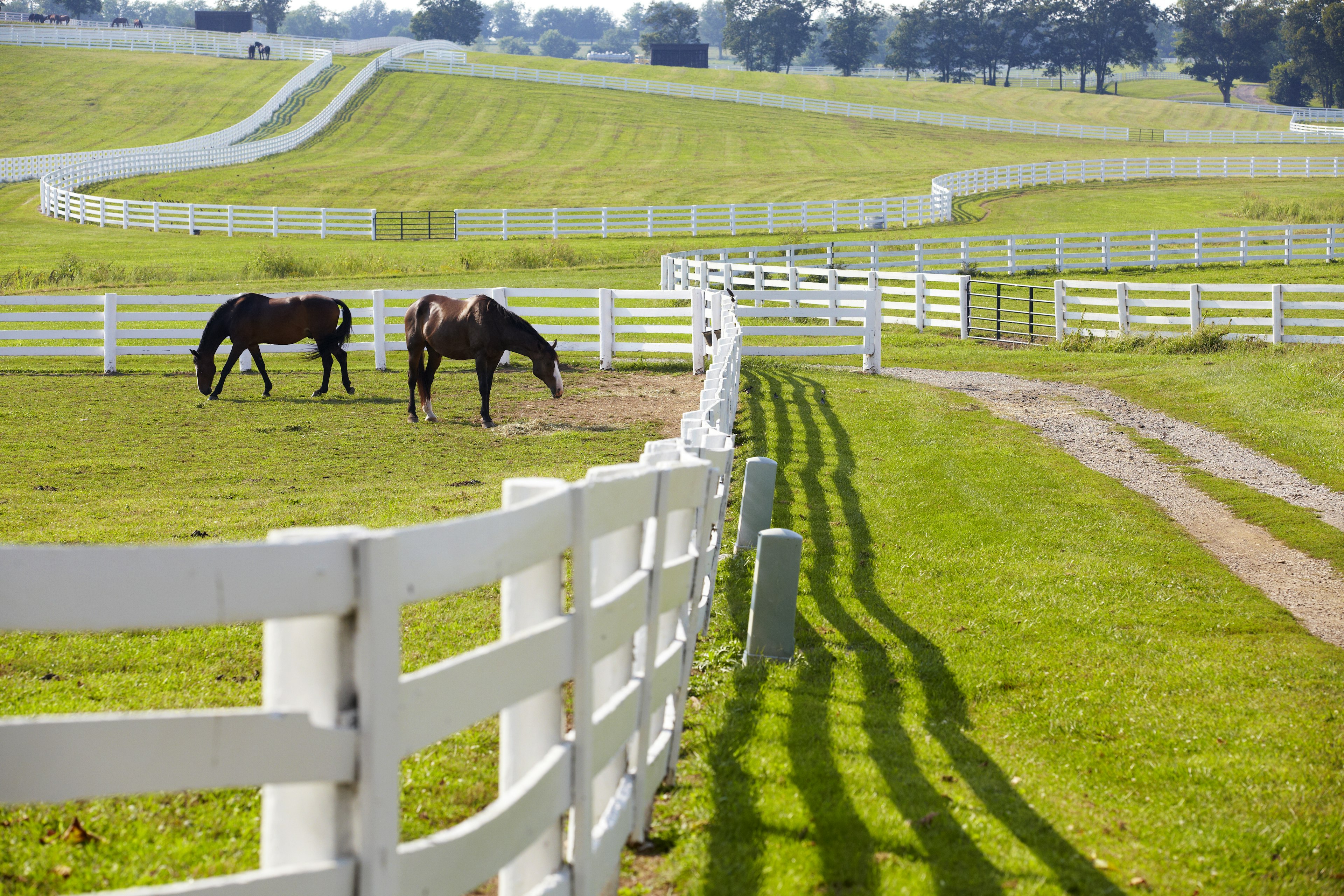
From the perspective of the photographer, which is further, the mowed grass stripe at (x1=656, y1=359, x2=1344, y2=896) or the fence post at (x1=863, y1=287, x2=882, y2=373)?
the fence post at (x1=863, y1=287, x2=882, y2=373)

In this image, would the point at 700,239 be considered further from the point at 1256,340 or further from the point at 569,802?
the point at 569,802

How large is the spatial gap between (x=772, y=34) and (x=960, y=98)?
42683 mm

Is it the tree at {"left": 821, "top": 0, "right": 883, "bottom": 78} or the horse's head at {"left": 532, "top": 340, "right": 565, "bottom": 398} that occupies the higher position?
the tree at {"left": 821, "top": 0, "right": 883, "bottom": 78}

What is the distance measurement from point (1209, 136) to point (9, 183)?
234 feet

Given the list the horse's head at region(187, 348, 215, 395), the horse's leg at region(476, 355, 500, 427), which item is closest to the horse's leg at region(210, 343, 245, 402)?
the horse's head at region(187, 348, 215, 395)

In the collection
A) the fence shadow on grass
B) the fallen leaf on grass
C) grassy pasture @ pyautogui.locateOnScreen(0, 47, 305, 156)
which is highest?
grassy pasture @ pyautogui.locateOnScreen(0, 47, 305, 156)

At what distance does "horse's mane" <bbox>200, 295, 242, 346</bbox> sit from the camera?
15828 mm

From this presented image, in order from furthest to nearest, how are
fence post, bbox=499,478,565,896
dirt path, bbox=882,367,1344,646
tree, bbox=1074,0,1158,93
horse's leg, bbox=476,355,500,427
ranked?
1. tree, bbox=1074,0,1158,93
2. horse's leg, bbox=476,355,500,427
3. dirt path, bbox=882,367,1344,646
4. fence post, bbox=499,478,565,896

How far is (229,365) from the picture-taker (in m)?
16.0

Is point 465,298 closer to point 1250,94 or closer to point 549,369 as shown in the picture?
point 549,369

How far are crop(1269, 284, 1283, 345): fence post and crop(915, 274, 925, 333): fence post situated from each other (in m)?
6.21

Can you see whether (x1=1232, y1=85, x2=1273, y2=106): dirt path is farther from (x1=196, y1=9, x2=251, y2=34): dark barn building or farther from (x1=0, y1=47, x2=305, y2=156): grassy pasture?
(x1=196, y1=9, x2=251, y2=34): dark barn building

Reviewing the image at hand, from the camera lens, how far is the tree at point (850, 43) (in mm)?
134000

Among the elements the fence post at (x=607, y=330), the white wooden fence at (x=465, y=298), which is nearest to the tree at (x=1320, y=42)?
the white wooden fence at (x=465, y=298)
